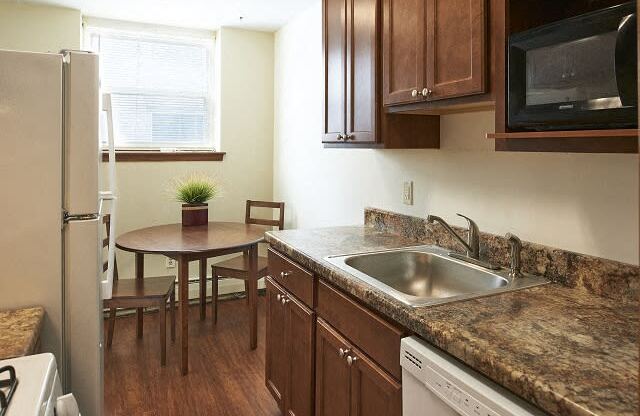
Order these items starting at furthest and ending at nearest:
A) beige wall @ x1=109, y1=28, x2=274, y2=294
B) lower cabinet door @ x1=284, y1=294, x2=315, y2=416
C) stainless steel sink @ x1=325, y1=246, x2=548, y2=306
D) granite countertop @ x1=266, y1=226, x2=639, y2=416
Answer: beige wall @ x1=109, y1=28, x2=274, y2=294
lower cabinet door @ x1=284, y1=294, x2=315, y2=416
stainless steel sink @ x1=325, y1=246, x2=548, y2=306
granite countertop @ x1=266, y1=226, x2=639, y2=416

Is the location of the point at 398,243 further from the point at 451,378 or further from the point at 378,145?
the point at 451,378

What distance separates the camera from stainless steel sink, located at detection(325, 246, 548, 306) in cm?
171

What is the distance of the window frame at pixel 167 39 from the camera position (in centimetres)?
366

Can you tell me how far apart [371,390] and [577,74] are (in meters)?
1.07

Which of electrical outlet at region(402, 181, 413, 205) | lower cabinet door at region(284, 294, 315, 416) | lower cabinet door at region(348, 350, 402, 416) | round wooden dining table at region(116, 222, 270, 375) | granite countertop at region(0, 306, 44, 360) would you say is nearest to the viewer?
granite countertop at region(0, 306, 44, 360)

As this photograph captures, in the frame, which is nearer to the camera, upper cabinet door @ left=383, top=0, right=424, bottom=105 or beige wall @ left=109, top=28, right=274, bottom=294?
upper cabinet door @ left=383, top=0, right=424, bottom=105

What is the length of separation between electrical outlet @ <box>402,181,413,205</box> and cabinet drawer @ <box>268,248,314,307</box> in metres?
0.69

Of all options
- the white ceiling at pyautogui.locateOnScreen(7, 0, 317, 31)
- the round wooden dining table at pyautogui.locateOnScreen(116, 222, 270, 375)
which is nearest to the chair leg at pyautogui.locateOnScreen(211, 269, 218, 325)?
the round wooden dining table at pyautogui.locateOnScreen(116, 222, 270, 375)

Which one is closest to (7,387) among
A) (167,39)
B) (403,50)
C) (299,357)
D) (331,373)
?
(331,373)

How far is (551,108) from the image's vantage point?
3.85 feet

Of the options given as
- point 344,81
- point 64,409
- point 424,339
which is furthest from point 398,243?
point 64,409

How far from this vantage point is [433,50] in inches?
63.6

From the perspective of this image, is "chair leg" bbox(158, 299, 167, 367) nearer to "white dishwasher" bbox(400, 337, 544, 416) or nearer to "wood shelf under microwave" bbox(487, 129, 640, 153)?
"white dishwasher" bbox(400, 337, 544, 416)

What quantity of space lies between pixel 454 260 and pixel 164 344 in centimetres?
197
